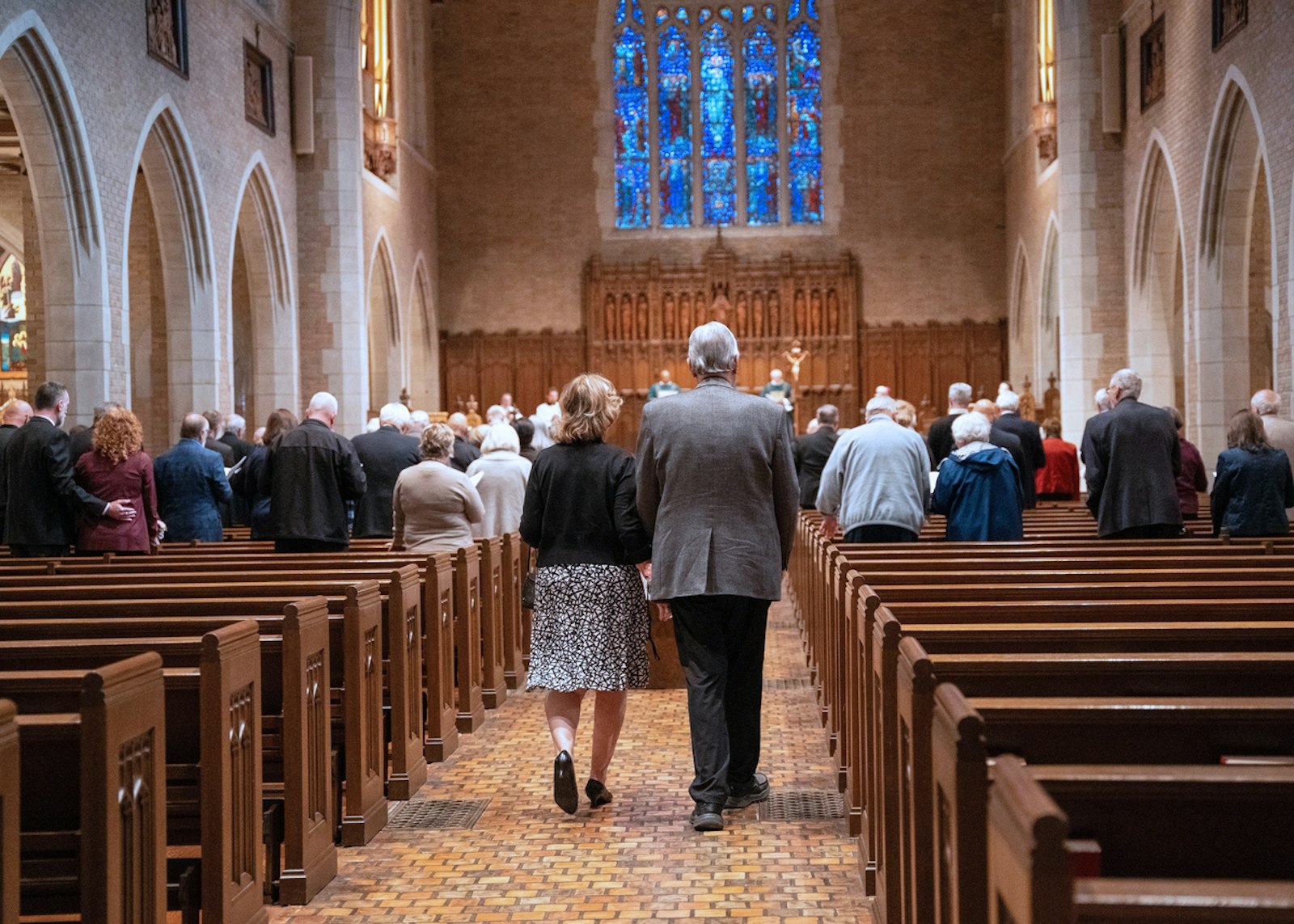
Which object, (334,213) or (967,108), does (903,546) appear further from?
(967,108)

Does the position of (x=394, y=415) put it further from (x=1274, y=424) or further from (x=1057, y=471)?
(x=1057, y=471)

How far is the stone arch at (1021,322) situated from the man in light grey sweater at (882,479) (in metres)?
14.0

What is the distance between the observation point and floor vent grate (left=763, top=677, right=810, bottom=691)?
25.3 ft

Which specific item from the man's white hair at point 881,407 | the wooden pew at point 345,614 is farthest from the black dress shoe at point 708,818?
the man's white hair at point 881,407

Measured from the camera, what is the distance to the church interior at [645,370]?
9.19ft

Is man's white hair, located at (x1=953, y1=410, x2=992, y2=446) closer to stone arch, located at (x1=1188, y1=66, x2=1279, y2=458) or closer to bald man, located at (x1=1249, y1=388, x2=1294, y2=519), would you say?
bald man, located at (x1=1249, y1=388, x2=1294, y2=519)

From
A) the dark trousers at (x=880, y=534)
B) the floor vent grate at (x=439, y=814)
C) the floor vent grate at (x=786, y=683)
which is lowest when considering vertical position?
the floor vent grate at (x=786, y=683)

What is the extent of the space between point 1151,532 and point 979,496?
1015 millimetres

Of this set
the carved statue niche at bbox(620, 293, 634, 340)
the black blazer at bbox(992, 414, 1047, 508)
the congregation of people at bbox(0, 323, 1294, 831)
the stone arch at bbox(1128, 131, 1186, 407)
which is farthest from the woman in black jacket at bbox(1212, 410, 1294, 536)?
the carved statue niche at bbox(620, 293, 634, 340)

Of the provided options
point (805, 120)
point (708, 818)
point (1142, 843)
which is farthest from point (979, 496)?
point (805, 120)

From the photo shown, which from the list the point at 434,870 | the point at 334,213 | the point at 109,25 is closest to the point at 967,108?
the point at 334,213

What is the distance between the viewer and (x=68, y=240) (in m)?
11.2

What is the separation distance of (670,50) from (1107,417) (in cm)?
1780

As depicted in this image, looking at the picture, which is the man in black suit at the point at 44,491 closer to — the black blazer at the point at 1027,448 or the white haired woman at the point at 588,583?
the white haired woman at the point at 588,583
